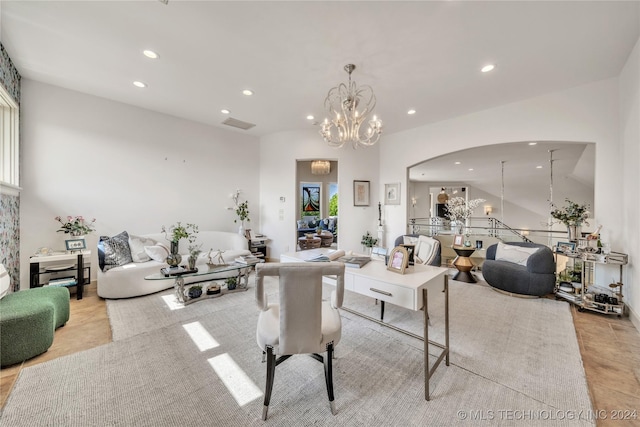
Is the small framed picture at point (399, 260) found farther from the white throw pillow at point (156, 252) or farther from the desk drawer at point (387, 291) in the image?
the white throw pillow at point (156, 252)

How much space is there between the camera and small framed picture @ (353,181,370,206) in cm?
Result: 562

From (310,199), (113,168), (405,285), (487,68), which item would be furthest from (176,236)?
(310,199)

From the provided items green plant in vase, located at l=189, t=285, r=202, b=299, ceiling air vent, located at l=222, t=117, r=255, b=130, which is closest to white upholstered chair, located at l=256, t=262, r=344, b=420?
green plant in vase, located at l=189, t=285, r=202, b=299

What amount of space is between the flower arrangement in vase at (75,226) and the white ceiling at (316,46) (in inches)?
80.1

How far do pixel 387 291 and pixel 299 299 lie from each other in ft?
2.25

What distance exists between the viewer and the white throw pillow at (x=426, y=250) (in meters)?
2.47

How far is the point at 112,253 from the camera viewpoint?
11.4 feet

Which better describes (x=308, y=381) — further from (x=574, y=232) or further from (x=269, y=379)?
(x=574, y=232)

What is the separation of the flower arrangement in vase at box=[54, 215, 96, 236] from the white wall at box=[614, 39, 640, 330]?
7228mm

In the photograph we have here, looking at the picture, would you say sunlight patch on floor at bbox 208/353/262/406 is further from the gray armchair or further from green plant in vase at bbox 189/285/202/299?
Result: the gray armchair

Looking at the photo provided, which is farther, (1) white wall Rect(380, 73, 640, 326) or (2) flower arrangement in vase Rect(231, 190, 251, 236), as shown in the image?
→ (2) flower arrangement in vase Rect(231, 190, 251, 236)

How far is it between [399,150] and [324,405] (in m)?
5.15

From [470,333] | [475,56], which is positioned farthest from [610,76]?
[470,333]

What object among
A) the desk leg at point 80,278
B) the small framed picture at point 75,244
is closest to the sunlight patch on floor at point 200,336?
the desk leg at point 80,278
